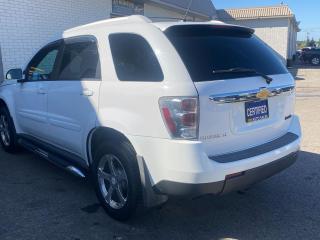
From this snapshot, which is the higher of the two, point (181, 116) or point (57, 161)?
point (181, 116)

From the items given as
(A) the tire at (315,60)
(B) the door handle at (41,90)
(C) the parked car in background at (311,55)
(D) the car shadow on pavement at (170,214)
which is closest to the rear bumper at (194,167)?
(D) the car shadow on pavement at (170,214)

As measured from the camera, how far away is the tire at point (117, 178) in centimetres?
336

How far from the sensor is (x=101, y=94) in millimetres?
3650

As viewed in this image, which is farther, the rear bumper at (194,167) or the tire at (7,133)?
the tire at (7,133)

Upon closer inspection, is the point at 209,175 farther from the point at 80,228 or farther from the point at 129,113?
the point at 80,228

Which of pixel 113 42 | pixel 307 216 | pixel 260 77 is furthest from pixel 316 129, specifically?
pixel 113 42

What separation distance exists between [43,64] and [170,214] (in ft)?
9.09

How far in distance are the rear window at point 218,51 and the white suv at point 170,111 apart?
1 cm

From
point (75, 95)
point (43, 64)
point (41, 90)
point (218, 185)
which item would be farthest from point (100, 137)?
point (43, 64)

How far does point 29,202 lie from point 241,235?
2.39 m

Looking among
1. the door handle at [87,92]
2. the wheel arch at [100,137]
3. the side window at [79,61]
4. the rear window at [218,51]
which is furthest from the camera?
the side window at [79,61]

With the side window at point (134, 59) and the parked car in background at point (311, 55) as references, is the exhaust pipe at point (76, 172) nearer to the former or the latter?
the side window at point (134, 59)

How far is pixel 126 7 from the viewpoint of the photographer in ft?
45.5

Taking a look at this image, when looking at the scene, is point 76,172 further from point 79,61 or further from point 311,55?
point 311,55
